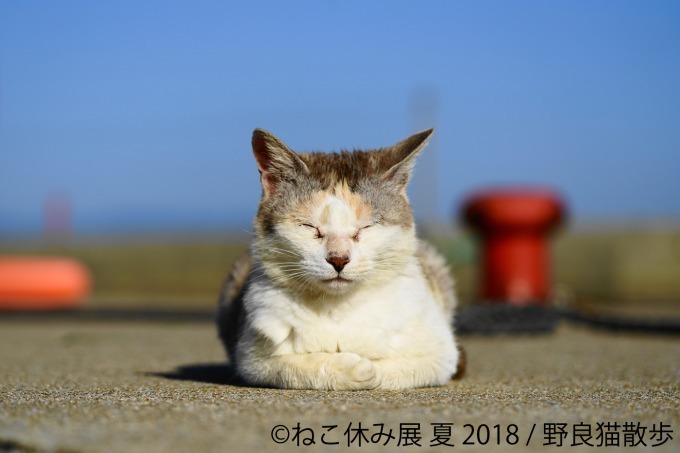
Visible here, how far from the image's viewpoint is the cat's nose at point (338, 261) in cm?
340

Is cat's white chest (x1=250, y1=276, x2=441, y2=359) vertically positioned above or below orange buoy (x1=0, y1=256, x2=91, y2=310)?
above

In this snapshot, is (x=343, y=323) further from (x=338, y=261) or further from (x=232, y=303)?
(x=232, y=303)

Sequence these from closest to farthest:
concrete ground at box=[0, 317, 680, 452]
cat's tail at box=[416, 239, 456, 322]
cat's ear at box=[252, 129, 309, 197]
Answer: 1. concrete ground at box=[0, 317, 680, 452]
2. cat's ear at box=[252, 129, 309, 197]
3. cat's tail at box=[416, 239, 456, 322]

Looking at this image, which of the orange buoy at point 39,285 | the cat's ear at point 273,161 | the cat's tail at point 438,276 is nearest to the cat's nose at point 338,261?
the cat's ear at point 273,161

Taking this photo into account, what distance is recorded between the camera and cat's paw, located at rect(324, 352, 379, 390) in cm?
339

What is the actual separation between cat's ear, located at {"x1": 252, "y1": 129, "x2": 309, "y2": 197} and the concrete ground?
987mm

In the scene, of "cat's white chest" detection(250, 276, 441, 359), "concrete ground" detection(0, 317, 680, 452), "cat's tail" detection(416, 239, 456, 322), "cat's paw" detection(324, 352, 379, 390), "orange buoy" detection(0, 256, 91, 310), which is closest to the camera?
"concrete ground" detection(0, 317, 680, 452)

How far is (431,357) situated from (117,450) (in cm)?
179

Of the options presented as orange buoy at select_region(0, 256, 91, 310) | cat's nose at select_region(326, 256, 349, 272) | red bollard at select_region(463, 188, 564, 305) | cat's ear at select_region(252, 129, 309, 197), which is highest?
cat's ear at select_region(252, 129, 309, 197)

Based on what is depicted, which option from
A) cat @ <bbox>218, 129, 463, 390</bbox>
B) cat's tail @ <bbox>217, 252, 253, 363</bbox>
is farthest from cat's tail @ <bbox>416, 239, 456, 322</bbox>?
cat's tail @ <bbox>217, 252, 253, 363</bbox>

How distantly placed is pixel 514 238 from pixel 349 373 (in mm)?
5761

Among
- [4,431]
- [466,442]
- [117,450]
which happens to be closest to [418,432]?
[466,442]

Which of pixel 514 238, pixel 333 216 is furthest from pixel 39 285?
pixel 333 216

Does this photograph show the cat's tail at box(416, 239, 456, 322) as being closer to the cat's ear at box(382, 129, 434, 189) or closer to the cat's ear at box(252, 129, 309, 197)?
the cat's ear at box(382, 129, 434, 189)
